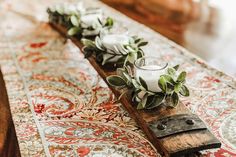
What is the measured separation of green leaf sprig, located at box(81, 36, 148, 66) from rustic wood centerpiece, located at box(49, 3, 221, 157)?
0.85 ft

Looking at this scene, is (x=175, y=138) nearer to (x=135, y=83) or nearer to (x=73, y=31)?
(x=135, y=83)

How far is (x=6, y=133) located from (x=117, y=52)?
613 mm

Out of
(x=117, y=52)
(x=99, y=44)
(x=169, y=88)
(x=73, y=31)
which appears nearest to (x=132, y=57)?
(x=117, y=52)

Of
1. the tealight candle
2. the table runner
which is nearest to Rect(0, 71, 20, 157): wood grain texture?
the table runner

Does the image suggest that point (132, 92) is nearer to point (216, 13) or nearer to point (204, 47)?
point (204, 47)

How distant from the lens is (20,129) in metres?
1.53

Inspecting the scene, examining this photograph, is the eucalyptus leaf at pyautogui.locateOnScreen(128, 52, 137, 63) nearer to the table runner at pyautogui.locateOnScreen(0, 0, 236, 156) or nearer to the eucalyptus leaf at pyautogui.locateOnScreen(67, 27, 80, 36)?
the table runner at pyautogui.locateOnScreen(0, 0, 236, 156)

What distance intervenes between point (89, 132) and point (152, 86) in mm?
326

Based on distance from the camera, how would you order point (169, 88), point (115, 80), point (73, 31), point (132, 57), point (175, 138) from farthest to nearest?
point (73, 31) → point (132, 57) → point (115, 80) → point (169, 88) → point (175, 138)

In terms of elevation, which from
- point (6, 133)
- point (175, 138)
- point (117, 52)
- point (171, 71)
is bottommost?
point (175, 138)

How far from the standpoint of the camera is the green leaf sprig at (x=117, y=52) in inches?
66.7

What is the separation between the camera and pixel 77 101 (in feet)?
5.86

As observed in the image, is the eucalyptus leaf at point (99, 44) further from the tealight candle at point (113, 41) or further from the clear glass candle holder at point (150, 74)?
the clear glass candle holder at point (150, 74)

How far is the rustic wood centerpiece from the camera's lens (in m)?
1.23
